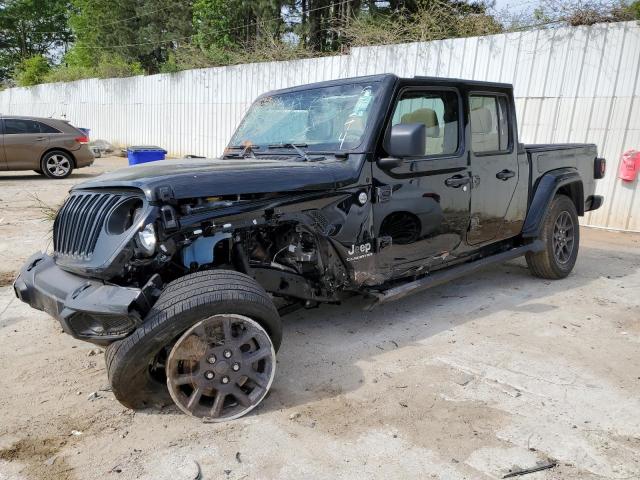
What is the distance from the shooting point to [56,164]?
12852 mm

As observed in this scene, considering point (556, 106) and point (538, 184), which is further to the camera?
point (556, 106)

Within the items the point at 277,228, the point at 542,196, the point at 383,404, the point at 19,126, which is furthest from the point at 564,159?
the point at 19,126

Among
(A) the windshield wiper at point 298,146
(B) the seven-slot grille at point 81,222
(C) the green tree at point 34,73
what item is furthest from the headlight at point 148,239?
(C) the green tree at point 34,73

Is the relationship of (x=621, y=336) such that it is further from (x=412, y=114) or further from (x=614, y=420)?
(x=412, y=114)

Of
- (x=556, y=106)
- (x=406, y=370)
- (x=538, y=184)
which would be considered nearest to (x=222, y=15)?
(x=556, y=106)

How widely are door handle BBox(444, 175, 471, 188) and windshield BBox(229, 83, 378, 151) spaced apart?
923 mm

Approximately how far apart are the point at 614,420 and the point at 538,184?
2.91 meters

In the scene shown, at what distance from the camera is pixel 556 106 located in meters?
8.52

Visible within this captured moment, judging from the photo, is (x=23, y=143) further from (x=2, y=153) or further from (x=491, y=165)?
(x=491, y=165)

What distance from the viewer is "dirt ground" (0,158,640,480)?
256 cm

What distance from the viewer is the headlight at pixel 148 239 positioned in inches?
110

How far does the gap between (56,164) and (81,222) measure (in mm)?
11027

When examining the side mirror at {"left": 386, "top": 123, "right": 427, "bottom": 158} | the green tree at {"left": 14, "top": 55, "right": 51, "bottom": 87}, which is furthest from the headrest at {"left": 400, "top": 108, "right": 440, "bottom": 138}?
the green tree at {"left": 14, "top": 55, "right": 51, "bottom": 87}

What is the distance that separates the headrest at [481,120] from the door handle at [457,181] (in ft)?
1.45
